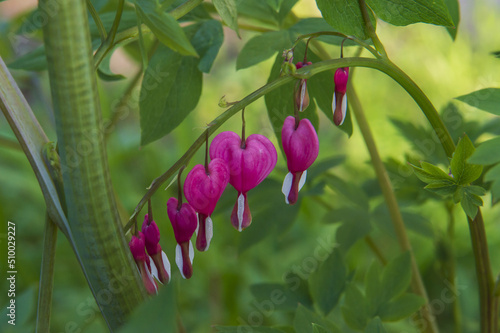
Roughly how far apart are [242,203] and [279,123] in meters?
0.25

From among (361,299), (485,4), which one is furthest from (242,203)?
(485,4)

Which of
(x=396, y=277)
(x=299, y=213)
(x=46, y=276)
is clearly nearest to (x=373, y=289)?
(x=396, y=277)

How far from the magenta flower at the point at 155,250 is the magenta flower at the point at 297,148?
0.51 feet

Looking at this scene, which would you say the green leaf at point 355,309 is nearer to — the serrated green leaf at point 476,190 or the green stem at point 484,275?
the green stem at point 484,275

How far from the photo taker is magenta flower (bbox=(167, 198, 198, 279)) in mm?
574

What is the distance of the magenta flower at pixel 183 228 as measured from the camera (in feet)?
1.88

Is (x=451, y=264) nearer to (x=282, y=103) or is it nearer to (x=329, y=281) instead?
(x=329, y=281)

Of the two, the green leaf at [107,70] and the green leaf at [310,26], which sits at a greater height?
the green leaf at [107,70]

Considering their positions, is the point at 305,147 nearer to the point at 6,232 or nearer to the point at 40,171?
the point at 40,171

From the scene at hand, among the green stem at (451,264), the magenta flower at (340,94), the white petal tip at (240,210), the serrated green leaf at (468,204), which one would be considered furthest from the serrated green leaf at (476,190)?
the green stem at (451,264)

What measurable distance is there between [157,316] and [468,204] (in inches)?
16.6

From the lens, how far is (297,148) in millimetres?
580

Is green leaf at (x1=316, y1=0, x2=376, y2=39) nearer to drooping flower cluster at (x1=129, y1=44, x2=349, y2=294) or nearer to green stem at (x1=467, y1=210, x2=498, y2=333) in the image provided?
drooping flower cluster at (x1=129, y1=44, x2=349, y2=294)

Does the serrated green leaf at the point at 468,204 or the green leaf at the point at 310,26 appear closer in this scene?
the serrated green leaf at the point at 468,204
